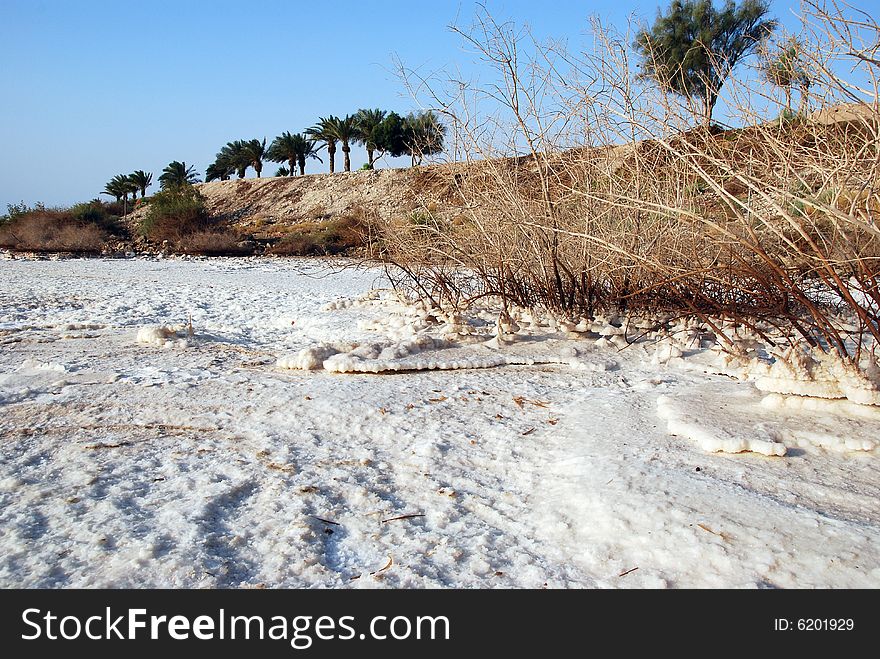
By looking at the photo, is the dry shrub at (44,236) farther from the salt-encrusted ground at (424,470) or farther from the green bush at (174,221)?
the salt-encrusted ground at (424,470)

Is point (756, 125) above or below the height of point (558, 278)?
above

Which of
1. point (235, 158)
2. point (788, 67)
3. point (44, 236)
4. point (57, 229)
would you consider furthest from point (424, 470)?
point (235, 158)

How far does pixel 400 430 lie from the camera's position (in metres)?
3.04

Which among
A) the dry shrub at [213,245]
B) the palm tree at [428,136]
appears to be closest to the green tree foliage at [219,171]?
the dry shrub at [213,245]

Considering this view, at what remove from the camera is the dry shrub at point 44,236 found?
18.2 metres

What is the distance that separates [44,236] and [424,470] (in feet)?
68.8

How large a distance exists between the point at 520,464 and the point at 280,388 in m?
1.50

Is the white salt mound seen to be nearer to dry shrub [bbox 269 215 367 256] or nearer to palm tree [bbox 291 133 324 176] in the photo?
dry shrub [bbox 269 215 367 256]

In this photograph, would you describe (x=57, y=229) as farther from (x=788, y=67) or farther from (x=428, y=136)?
(x=788, y=67)

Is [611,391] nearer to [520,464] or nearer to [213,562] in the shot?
[520,464]

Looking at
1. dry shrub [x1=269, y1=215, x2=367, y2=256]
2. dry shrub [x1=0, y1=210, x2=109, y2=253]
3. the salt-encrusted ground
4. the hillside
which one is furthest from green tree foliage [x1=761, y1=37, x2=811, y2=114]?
the hillside

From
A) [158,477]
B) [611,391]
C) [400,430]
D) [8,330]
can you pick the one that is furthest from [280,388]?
[8,330]
